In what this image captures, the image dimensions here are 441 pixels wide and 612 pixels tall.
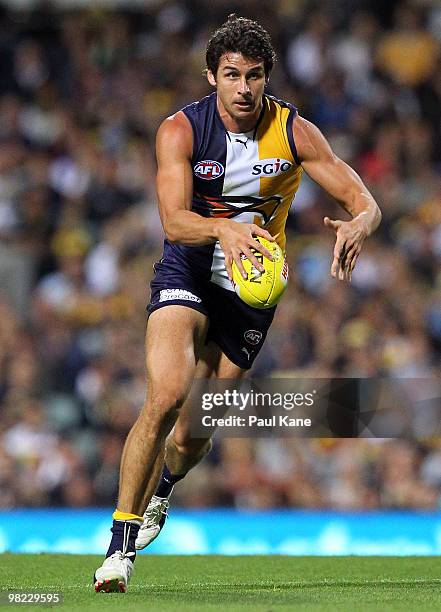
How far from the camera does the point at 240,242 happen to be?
19.3ft

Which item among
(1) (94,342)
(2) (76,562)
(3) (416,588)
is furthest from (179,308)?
(1) (94,342)

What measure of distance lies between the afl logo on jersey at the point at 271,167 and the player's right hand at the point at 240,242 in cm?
93

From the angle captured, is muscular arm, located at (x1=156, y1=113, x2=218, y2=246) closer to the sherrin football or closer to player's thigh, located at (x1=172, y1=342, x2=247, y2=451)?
the sherrin football

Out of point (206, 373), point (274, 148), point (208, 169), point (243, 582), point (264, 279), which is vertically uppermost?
point (274, 148)

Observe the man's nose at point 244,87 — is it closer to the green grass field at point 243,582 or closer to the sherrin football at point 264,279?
the sherrin football at point 264,279

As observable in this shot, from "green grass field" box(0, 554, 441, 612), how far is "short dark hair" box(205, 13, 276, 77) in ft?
8.89

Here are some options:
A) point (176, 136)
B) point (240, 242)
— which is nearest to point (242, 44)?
point (176, 136)

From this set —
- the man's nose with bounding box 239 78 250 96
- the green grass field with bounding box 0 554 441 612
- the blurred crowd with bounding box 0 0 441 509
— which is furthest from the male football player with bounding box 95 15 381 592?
the blurred crowd with bounding box 0 0 441 509

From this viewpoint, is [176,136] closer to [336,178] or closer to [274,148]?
[274,148]

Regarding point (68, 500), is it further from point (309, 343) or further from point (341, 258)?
point (341, 258)

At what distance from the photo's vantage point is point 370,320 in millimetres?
12539

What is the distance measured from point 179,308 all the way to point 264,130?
3.54 ft

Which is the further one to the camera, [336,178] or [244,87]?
[336,178]

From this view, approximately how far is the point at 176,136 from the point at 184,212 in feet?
1.72
